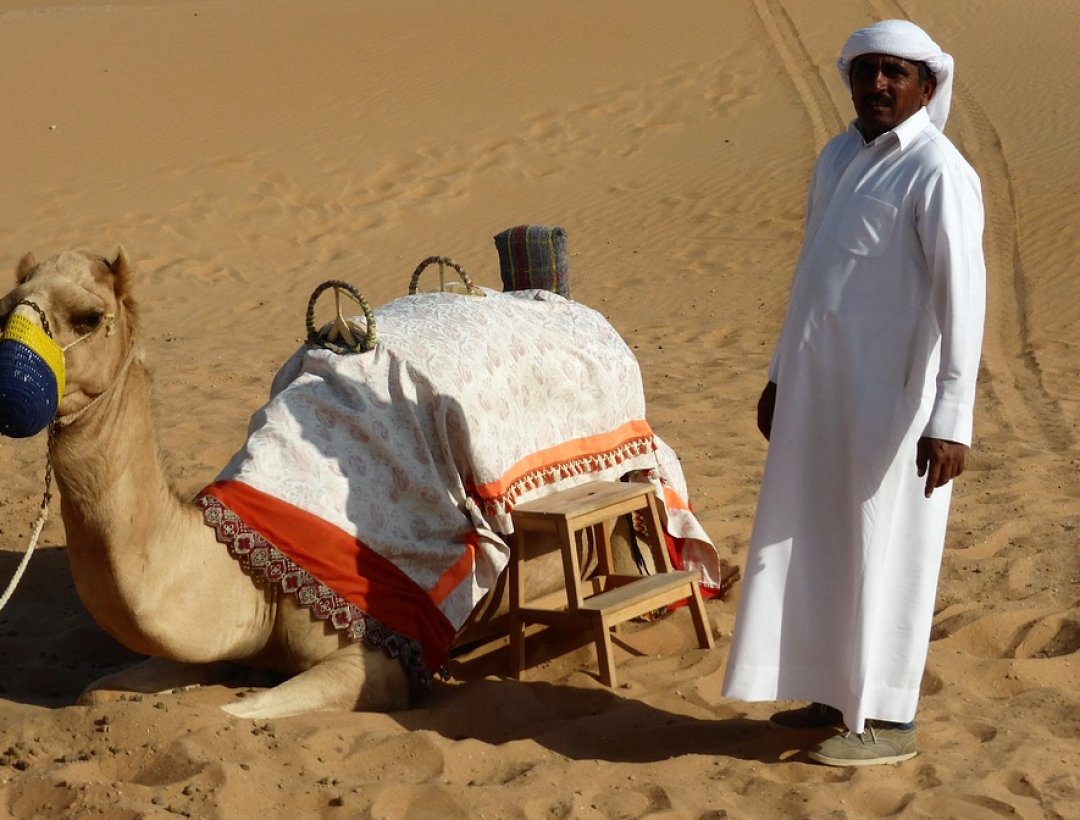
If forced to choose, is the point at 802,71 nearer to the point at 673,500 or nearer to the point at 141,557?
the point at 673,500

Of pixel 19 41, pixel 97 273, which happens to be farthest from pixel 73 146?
pixel 97 273

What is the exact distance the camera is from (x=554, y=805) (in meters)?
3.99

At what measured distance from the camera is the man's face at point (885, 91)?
422 centimetres

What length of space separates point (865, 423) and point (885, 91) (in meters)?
0.95

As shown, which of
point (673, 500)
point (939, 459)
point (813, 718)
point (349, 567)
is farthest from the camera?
point (673, 500)

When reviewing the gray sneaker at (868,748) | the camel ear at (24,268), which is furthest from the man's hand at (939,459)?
the camel ear at (24,268)

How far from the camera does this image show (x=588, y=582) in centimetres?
575

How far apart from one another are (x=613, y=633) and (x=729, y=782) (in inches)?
61.6

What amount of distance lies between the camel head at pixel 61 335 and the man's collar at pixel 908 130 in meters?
2.14

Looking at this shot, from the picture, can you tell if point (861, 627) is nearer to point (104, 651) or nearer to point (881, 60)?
point (881, 60)

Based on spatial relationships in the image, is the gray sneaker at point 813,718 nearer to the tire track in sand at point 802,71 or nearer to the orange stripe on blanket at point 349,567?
the orange stripe on blanket at point 349,567

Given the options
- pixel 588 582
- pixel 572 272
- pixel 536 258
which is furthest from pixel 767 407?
pixel 572 272

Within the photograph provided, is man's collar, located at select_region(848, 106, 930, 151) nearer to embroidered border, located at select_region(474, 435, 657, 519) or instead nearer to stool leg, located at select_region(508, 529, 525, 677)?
embroidered border, located at select_region(474, 435, 657, 519)

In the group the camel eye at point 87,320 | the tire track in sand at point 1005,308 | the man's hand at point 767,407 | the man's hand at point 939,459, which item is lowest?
the tire track in sand at point 1005,308
